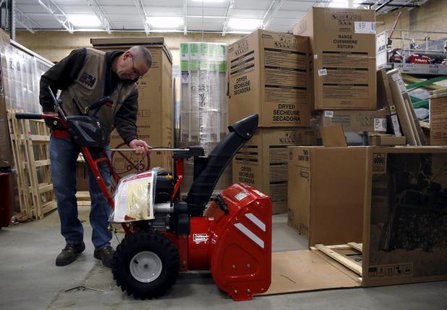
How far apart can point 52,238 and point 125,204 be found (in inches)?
54.7

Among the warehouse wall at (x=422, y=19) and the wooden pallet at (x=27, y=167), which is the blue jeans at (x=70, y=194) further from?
the warehouse wall at (x=422, y=19)

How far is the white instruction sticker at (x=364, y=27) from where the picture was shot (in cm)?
314

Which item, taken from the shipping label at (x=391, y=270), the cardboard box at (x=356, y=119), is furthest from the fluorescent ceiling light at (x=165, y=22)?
the shipping label at (x=391, y=270)

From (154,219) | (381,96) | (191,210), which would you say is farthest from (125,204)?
(381,96)

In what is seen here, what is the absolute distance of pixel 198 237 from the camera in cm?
160

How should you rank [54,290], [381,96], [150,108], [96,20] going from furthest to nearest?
[96,20] → [381,96] → [150,108] → [54,290]

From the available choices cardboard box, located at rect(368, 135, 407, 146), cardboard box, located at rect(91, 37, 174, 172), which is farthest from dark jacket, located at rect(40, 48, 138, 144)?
cardboard box, located at rect(368, 135, 407, 146)

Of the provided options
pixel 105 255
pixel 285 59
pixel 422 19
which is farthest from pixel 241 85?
pixel 422 19

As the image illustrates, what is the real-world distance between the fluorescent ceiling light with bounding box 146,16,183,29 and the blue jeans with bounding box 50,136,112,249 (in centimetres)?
578

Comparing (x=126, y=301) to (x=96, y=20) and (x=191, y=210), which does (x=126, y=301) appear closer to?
(x=191, y=210)

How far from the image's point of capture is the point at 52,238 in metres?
2.53

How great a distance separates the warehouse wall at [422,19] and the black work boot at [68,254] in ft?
Answer: 21.1

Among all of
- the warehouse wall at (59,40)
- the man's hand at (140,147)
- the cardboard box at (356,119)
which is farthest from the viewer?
the warehouse wall at (59,40)

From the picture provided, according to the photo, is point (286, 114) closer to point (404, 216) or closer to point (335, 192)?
point (335, 192)
